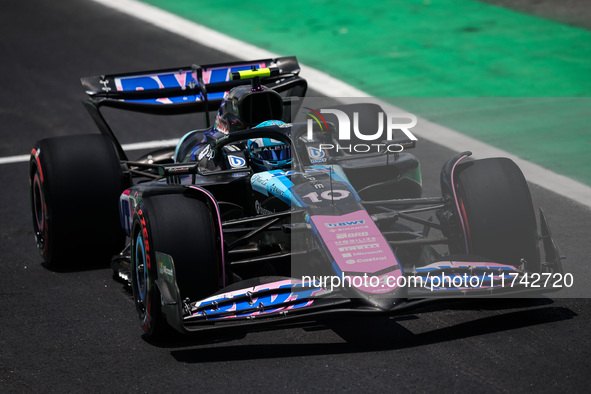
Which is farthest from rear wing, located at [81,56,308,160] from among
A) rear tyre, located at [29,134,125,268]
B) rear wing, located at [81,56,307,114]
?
rear tyre, located at [29,134,125,268]

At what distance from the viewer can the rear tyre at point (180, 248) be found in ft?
22.6

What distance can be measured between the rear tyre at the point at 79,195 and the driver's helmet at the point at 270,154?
1311 millimetres

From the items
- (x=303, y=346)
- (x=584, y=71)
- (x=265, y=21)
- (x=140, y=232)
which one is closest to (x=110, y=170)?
(x=140, y=232)

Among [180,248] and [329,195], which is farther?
[329,195]

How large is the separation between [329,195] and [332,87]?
702cm

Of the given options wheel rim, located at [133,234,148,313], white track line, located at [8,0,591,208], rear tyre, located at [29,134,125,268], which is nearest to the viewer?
wheel rim, located at [133,234,148,313]

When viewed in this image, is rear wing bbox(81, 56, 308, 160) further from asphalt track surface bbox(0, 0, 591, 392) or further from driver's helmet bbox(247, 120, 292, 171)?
driver's helmet bbox(247, 120, 292, 171)

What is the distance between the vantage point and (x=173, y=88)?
9883 millimetres

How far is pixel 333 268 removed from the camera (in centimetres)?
676

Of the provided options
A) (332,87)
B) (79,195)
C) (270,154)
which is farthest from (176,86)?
(332,87)

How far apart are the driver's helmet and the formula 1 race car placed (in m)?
0.01

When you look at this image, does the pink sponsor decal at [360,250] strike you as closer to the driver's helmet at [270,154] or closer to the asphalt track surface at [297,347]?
the asphalt track surface at [297,347]

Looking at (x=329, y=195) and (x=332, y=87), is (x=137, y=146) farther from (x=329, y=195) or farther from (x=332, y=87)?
(x=329, y=195)

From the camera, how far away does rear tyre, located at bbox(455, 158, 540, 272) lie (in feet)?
23.9
